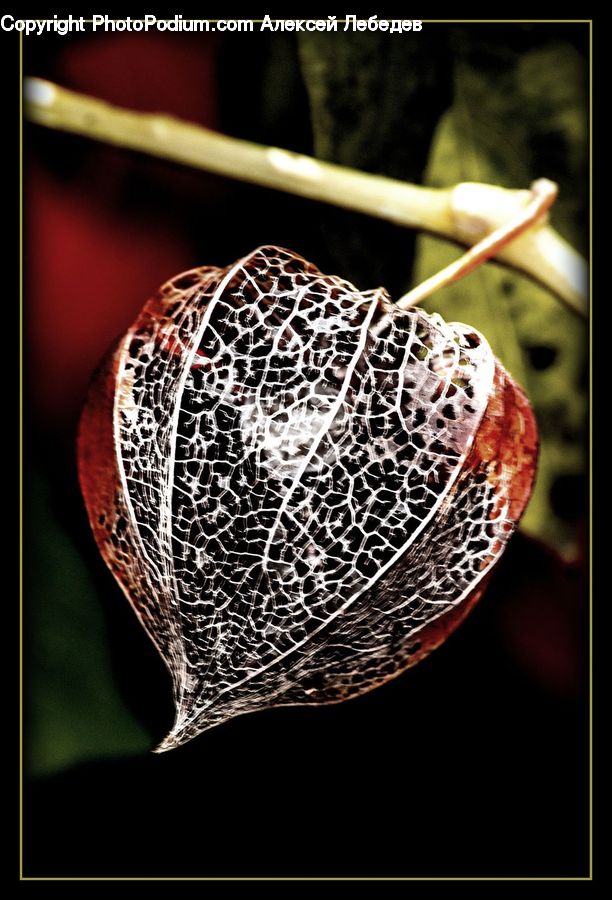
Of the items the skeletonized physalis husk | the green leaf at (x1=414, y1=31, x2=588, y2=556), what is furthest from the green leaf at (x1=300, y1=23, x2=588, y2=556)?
the skeletonized physalis husk

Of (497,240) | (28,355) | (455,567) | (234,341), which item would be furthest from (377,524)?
(28,355)

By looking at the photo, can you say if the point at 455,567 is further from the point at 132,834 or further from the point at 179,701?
the point at 132,834

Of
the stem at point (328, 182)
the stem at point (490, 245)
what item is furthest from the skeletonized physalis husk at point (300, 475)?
the stem at point (328, 182)

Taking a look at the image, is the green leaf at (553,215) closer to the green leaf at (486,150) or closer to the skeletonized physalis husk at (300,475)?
the green leaf at (486,150)

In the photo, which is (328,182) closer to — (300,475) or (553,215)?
(553,215)

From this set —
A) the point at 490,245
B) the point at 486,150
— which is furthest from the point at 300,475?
the point at 486,150
